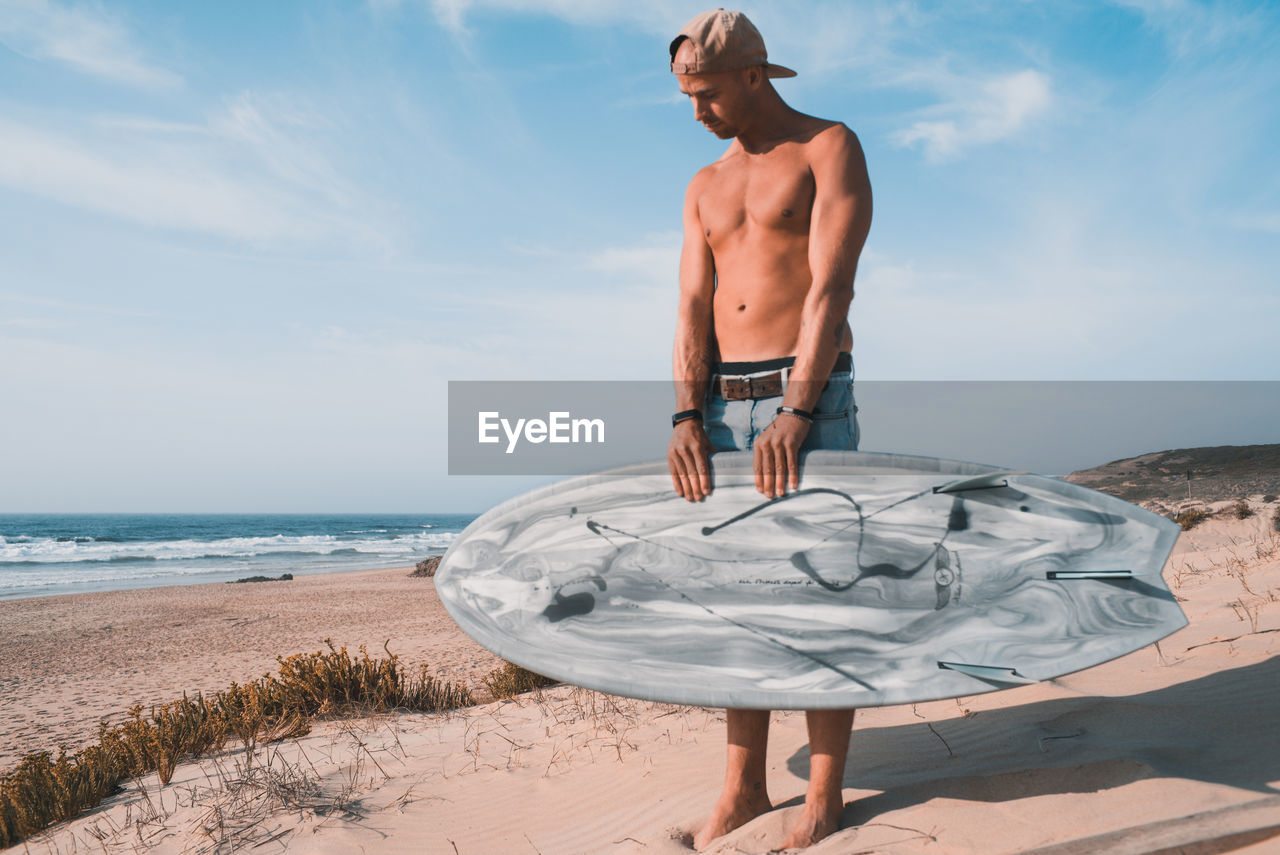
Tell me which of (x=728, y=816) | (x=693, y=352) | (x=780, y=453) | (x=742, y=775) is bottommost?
(x=728, y=816)

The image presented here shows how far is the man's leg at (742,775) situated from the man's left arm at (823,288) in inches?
31.6

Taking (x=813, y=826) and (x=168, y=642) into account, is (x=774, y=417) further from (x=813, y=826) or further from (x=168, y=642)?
(x=168, y=642)

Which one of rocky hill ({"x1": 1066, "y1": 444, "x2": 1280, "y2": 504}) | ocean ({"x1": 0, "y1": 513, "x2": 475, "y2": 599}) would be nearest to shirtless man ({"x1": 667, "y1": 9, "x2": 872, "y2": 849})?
rocky hill ({"x1": 1066, "y1": 444, "x2": 1280, "y2": 504})

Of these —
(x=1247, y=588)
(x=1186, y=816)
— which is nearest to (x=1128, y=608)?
(x=1186, y=816)

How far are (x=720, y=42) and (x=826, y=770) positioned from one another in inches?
92.5

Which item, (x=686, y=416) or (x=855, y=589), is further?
(x=686, y=416)

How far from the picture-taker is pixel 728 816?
2357 millimetres

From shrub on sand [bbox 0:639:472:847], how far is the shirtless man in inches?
130

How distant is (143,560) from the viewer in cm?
2708

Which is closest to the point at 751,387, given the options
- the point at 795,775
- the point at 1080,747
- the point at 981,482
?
the point at 981,482

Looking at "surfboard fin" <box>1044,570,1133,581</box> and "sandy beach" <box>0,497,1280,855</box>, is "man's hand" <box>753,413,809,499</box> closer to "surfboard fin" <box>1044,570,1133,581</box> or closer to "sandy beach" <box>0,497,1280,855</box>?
"surfboard fin" <box>1044,570,1133,581</box>

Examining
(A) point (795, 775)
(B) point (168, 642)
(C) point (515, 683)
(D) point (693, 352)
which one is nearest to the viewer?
(D) point (693, 352)

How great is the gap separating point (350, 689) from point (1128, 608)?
15.9 feet

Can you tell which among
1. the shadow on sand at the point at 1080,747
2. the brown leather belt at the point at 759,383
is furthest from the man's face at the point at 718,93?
the shadow on sand at the point at 1080,747
